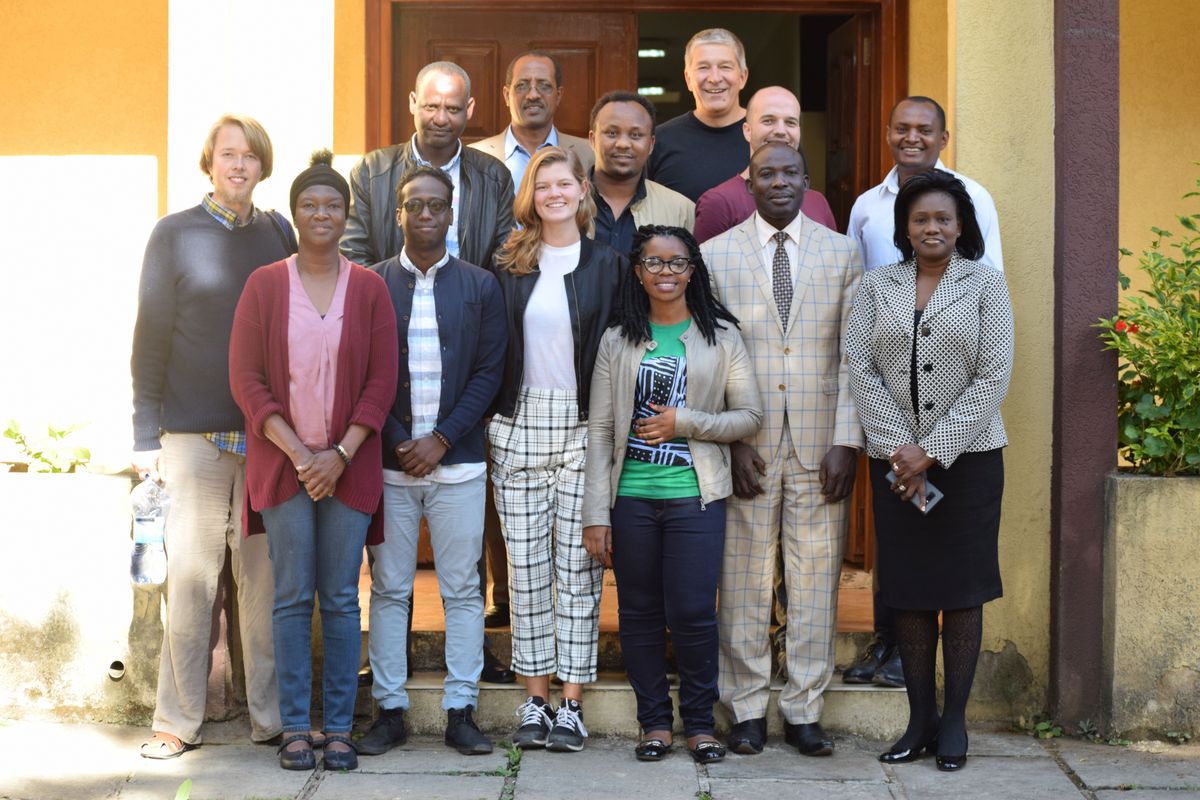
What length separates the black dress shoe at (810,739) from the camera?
17.1 ft

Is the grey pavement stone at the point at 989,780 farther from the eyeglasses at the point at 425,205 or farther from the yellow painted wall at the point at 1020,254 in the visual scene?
the eyeglasses at the point at 425,205

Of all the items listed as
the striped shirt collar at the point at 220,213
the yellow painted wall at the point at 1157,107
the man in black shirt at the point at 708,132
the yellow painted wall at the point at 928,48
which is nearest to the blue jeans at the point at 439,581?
the striped shirt collar at the point at 220,213

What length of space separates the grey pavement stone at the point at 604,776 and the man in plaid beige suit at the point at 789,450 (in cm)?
34

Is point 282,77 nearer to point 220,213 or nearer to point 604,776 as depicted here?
point 220,213

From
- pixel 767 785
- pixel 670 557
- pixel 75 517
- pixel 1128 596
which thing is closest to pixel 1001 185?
pixel 1128 596

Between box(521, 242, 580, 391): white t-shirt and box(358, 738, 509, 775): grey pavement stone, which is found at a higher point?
box(521, 242, 580, 391): white t-shirt

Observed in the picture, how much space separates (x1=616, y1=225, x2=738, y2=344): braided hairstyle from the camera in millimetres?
5090

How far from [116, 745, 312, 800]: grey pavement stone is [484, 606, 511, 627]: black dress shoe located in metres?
1.04

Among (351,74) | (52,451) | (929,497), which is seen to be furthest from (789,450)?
(351,74)

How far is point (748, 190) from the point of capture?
5.51m

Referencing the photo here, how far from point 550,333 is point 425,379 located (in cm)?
49

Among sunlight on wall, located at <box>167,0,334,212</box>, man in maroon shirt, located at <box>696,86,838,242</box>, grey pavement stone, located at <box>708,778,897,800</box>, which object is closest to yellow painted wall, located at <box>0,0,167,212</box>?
sunlight on wall, located at <box>167,0,334,212</box>

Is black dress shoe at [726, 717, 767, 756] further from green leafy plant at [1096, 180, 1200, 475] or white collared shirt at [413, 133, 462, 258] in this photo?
white collared shirt at [413, 133, 462, 258]

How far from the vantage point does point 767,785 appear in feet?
16.1
